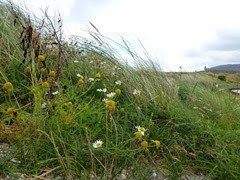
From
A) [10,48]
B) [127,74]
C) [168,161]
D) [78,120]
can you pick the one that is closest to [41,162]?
[78,120]

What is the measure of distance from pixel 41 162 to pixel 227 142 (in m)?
1.20

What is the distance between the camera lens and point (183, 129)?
2.10m

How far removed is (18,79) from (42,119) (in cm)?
99

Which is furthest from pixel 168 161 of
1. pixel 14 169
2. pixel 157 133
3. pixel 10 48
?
pixel 10 48

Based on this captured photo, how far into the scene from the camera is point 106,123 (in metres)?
1.53

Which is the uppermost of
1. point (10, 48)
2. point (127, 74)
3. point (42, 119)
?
point (10, 48)

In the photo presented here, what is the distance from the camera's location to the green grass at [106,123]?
1504 mm

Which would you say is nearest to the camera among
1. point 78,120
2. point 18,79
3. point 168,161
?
point 168,161

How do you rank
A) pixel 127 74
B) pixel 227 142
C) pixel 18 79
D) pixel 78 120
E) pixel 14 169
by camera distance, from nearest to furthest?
pixel 14 169
pixel 78 120
pixel 227 142
pixel 18 79
pixel 127 74

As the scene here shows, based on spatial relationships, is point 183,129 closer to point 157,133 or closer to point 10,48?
point 157,133

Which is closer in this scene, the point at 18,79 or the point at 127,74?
the point at 18,79

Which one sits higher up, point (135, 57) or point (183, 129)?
point (135, 57)

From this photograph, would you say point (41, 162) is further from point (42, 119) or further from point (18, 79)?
point (18, 79)

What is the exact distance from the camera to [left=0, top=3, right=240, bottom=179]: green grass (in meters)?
1.50
